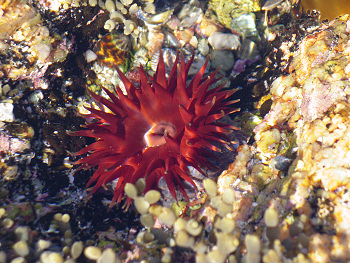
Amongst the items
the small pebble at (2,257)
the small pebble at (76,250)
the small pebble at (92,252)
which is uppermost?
the small pebble at (2,257)

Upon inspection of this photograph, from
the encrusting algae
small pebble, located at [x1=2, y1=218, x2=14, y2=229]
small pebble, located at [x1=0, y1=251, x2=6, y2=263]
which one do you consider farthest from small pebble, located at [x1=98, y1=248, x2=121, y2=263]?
small pebble, located at [x1=2, y1=218, x2=14, y2=229]

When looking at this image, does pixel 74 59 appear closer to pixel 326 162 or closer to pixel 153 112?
pixel 153 112

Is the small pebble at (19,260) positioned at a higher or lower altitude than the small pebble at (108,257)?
higher

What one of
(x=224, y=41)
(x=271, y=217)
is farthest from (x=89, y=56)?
(x=271, y=217)

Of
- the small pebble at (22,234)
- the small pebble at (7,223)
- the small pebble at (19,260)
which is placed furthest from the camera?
the small pebble at (7,223)

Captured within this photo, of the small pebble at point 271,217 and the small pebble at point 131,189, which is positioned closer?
the small pebble at point 271,217

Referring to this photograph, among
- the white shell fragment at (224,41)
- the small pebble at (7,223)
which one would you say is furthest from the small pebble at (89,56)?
the small pebble at (7,223)

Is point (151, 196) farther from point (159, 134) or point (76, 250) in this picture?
point (159, 134)

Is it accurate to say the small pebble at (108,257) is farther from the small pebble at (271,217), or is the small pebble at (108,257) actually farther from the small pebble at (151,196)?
the small pebble at (271,217)
